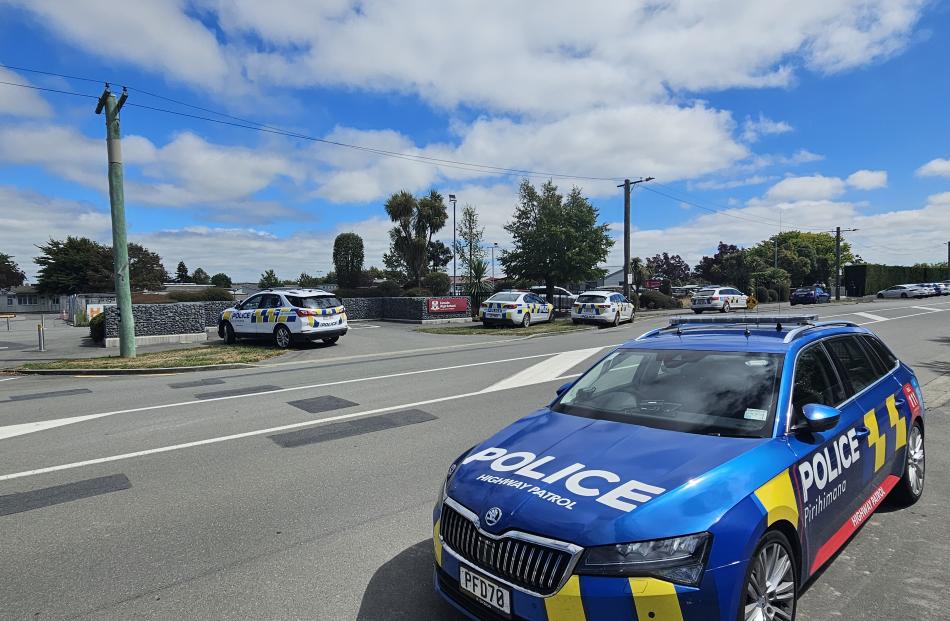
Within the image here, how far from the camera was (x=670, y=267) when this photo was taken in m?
89.0

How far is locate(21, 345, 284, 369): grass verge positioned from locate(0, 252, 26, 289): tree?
93541 millimetres

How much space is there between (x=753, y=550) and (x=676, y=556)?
40cm

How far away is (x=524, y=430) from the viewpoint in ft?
10.8

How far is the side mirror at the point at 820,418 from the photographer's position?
2.82 meters

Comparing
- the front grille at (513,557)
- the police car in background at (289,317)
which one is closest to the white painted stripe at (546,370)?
the front grille at (513,557)

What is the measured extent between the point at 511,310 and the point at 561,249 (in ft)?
25.3

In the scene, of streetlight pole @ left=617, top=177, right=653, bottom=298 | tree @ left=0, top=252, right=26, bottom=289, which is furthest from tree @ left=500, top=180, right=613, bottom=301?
tree @ left=0, top=252, right=26, bottom=289

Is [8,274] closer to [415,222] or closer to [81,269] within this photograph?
[81,269]

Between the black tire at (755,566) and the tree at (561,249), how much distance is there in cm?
2721

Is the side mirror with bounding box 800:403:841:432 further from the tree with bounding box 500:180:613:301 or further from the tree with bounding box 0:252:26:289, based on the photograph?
the tree with bounding box 0:252:26:289

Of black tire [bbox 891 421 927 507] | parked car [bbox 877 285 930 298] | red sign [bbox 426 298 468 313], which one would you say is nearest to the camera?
black tire [bbox 891 421 927 507]

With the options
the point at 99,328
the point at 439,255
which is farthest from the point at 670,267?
the point at 99,328

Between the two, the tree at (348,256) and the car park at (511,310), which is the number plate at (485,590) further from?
the tree at (348,256)

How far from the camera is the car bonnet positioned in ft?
7.36
